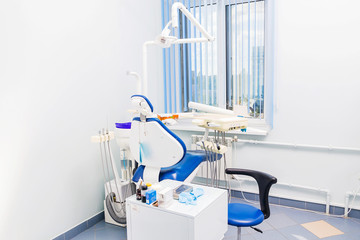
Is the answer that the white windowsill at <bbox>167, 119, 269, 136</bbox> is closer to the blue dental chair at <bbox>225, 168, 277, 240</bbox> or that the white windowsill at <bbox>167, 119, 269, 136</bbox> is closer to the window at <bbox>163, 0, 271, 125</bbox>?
the window at <bbox>163, 0, 271, 125</bbox>

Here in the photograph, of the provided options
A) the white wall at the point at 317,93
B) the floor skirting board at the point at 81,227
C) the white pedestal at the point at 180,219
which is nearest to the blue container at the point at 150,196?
the white pedestal at the point at 180,219

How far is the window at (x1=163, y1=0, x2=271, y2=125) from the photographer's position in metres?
2.68

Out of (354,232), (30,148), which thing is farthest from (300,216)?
(30,148)

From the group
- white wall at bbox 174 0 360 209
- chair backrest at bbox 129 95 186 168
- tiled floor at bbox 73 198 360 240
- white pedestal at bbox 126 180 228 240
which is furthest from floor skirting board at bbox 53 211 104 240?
white wall at bbox 174 0 360 209

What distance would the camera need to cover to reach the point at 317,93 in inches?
96.5

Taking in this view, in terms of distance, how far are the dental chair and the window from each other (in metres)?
1.15

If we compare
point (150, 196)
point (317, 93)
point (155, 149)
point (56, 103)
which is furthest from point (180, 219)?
point (317, 93)

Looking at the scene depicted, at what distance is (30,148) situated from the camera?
187 cm

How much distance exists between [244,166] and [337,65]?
52.0 inches

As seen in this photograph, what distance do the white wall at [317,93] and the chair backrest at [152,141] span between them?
1.39 metres

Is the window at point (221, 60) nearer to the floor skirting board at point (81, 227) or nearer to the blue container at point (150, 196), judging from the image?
the floor skirting board at point (81, 227)

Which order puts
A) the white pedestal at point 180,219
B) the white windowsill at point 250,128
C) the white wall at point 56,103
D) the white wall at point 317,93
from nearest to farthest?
the white pedestal at point 180,219
the white wall at point 56,103
the white wall at point 317,93
the white windowsill at point 250,128

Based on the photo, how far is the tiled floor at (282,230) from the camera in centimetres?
216

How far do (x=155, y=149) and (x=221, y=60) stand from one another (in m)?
1.56
